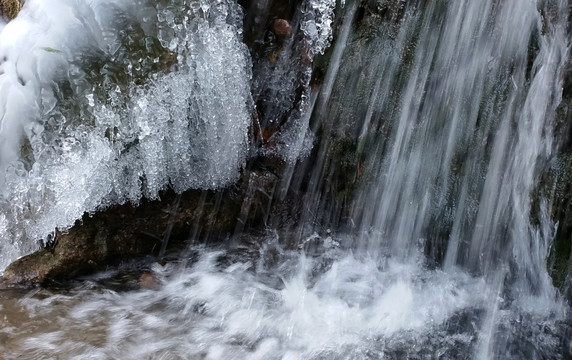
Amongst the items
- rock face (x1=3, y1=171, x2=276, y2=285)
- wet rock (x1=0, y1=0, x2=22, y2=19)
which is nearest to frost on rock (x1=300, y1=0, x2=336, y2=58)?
rock face (x1=3, y1=171, x2=276, y2=285)

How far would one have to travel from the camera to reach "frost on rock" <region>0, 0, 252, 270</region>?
2.92 metres

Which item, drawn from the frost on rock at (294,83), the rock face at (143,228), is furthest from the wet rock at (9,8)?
the frost on rock at (294,83)

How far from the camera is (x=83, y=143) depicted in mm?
2973

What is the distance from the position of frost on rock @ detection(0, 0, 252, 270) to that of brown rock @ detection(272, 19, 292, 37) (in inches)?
16.3

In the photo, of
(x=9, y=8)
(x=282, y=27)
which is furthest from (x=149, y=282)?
(x=9, y=8)

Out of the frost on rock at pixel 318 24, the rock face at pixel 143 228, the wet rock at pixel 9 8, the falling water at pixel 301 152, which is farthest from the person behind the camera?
the wet rock at pixel 9 8

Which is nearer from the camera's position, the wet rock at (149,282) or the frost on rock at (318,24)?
the wet rock at (149,282)

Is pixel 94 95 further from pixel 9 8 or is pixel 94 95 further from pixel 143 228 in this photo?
pixel 9 8

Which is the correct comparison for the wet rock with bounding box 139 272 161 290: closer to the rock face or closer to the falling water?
the falling water

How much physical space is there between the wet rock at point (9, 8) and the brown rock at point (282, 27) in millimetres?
1944

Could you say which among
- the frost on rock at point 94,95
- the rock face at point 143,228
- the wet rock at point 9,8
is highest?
the wet rock at point 9,8

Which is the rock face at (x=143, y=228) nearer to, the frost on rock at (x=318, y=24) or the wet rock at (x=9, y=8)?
the frost on rock at (x=318, y=24)

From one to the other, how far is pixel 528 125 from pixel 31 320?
9.98 feet

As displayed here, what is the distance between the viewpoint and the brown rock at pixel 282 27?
140 inches
